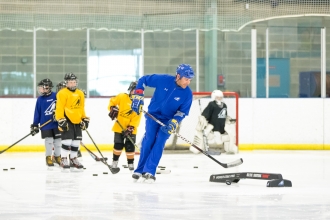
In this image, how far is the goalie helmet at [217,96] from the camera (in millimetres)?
11859

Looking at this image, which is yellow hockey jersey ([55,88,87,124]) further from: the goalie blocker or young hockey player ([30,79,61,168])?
the goalie blocker

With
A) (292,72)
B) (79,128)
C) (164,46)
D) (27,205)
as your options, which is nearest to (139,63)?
(164,46)

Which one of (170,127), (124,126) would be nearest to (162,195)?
(170,127)

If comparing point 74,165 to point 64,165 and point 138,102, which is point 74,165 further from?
point 138,102

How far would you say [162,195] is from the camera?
19.0ft

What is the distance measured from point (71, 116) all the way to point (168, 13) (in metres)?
4.57

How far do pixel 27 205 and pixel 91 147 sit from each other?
6.72m

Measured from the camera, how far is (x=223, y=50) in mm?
12680

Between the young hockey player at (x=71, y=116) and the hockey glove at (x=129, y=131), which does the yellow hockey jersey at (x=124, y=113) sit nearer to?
the hockey glove at (x=129, y=131)

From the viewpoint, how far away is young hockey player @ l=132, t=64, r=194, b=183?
22.0 feet

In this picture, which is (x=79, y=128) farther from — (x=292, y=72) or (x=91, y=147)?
(x=292, y=72)

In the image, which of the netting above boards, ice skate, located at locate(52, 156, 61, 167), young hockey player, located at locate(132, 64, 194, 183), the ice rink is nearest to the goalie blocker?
the netting above boards

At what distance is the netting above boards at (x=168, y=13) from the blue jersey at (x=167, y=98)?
18.1 feet

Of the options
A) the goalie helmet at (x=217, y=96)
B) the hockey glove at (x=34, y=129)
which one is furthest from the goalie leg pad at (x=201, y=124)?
the hockey glove at (x=34, y=129)
